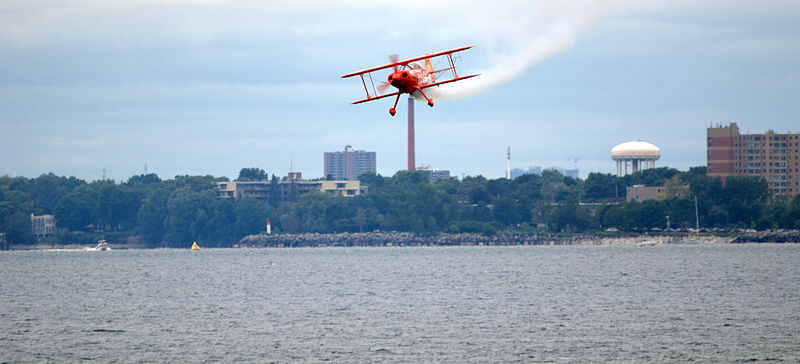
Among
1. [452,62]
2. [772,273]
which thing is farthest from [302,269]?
[452,62]

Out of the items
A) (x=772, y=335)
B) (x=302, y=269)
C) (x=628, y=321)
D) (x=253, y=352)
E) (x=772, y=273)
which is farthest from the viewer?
(x=302, y=269)

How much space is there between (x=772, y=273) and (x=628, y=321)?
6792cm

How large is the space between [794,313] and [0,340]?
221ft

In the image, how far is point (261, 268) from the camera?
195375 millimetres

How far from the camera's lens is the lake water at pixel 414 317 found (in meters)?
71.8

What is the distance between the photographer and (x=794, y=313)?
300ft

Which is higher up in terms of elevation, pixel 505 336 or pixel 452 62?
pixel 452 62

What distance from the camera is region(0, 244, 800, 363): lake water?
235 ft

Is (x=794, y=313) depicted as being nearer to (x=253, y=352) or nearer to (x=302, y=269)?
(x=253, y=352)

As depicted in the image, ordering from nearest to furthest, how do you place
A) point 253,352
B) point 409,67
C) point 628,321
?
1. point 409,67
2. point 253,352
3. point 628,321

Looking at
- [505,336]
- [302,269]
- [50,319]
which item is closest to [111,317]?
[50,319]

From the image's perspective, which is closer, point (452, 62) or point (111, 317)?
point (452, 62)

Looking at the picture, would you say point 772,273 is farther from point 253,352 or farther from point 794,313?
point 253,352

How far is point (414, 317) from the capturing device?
92.5m
